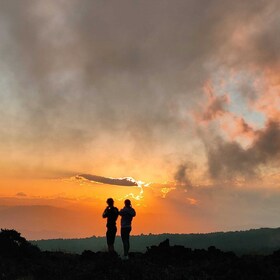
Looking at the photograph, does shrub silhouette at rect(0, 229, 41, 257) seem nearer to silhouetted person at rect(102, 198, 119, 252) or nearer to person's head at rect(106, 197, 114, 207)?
silhouetted person at rect(102, 198, 119, 252)

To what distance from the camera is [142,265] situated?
24078 millimetres

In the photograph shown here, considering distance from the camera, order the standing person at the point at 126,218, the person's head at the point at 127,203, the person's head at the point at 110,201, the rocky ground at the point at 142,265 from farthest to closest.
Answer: the person's head at the point at 127,203
the standing person at the point at 126,218
the person's head at the point at 110,201
the rocky ground at the point at 142,265

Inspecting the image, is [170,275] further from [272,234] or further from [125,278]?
[272,234]

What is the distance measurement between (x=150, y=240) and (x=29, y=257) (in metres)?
132

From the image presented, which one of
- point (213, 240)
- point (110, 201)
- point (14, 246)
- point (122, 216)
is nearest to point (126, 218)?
point (122, 216)

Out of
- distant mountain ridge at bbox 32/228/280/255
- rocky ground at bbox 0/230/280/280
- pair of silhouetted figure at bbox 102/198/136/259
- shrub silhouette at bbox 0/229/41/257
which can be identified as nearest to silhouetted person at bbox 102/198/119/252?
pair of silhouetted figure at bbox 102/198/136/259

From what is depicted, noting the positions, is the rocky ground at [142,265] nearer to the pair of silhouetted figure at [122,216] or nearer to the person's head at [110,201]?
the pair of silhouetted figure at [122,216]

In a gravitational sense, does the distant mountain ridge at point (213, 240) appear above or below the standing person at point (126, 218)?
above

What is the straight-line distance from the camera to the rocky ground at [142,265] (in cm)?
2194

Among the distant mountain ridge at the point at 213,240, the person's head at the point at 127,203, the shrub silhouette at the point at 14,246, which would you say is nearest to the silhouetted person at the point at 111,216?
the person's head at the point at 127,203

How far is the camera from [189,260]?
2709 centimetres

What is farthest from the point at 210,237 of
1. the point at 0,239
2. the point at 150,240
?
the point at 0,239

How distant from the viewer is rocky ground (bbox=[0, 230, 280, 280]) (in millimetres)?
21938

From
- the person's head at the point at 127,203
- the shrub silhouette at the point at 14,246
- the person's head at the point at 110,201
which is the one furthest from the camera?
the shrub silhouette at the point at 14,246
